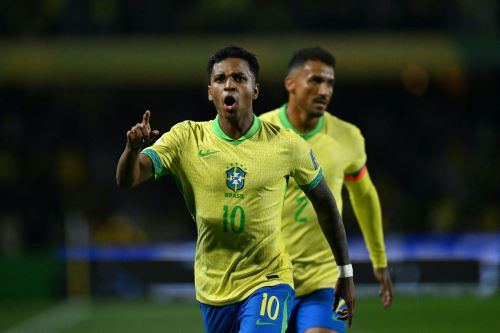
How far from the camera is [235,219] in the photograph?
5195mm

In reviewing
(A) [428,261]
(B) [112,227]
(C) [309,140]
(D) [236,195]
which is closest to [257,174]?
(D) [236,195]

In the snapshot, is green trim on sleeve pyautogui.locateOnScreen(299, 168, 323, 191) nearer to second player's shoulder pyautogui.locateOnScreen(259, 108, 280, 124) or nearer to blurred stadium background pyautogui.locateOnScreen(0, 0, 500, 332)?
second player's shoulder pyautogui.locateOnScreen(259, 108, 280, 124)

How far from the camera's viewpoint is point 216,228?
5.21m

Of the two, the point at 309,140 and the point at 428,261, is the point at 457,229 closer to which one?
the point at 428,261

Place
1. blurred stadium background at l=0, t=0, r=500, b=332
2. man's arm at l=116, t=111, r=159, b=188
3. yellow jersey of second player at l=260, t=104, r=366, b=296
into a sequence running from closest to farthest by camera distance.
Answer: man's arm at l=116, t=111, r=159, b=188 < yellow jersey of second player at l=260, t=104, r=366, b=296 < blurred stadium background at l=0, t=0, r=500, b=332

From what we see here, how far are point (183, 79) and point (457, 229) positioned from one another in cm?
678

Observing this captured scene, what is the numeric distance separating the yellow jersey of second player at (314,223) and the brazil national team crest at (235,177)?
129 cm

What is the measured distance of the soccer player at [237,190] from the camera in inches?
203

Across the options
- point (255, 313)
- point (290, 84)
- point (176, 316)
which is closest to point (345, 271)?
point (255, 313)

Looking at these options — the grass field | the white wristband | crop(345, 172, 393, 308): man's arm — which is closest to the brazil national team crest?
the white wristband

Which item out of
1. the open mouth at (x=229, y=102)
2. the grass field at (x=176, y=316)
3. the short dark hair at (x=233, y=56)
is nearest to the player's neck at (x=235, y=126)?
the open mouth at (x=229, y=102)

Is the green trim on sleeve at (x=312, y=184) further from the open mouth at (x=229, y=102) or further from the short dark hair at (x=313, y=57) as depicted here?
the short dark hair at (x=313, y=57)

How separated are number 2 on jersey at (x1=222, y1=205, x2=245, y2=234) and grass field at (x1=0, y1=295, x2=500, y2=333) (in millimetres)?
7762

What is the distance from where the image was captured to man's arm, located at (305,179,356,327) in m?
5.42
